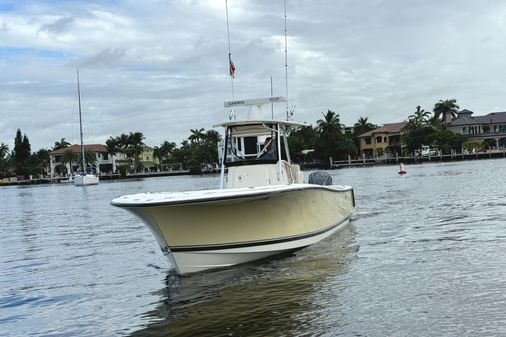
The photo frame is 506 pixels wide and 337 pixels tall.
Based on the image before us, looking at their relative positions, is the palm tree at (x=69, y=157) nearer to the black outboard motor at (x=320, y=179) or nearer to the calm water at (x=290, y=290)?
the calm water at (x=290, y=290)

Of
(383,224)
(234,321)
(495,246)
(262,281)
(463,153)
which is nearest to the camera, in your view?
(234,321)

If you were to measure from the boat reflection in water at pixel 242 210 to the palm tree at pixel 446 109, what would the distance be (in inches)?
4674

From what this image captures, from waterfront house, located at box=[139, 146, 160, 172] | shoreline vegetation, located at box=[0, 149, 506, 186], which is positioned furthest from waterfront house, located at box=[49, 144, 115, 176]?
waterfront house, located at box=[139, 146, 160, 172]

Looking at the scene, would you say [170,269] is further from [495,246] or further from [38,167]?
[38,167]

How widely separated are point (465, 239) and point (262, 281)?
6166mm

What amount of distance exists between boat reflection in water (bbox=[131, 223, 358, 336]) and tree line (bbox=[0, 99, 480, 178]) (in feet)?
272

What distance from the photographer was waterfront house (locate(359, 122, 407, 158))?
12338 cm

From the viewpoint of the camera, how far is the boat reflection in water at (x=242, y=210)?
1039 cm

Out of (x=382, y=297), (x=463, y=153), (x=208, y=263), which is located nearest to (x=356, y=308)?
(x=382, y=297)

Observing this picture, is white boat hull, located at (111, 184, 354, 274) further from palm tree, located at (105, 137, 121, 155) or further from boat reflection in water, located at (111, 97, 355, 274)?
palm tree, located at (105, 137, 121, 155)

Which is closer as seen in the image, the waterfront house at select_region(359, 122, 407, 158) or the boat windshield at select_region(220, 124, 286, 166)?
the boat windshield at select_region(220, 124, 286, 166)

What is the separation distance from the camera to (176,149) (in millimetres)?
151250

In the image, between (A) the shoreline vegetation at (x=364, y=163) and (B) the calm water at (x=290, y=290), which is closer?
(B) the calm water at (x=290, y=290)

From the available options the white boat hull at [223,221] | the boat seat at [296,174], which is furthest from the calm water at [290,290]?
the boat seat at [296,174]
